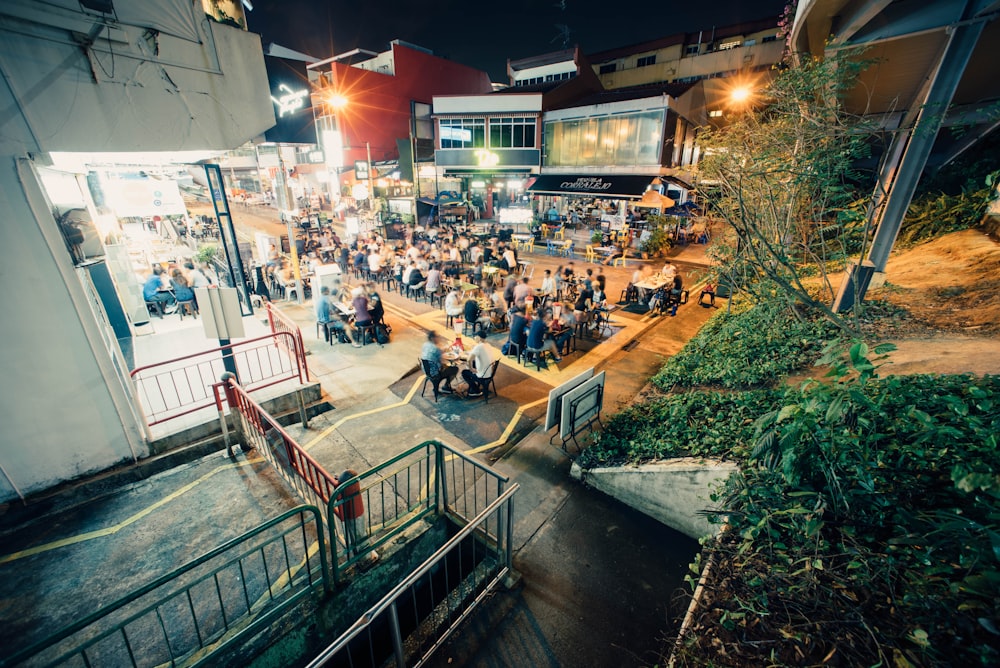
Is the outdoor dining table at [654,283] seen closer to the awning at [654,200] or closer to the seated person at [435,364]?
the seated person at [435,364]

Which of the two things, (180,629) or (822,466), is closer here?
(822,466)

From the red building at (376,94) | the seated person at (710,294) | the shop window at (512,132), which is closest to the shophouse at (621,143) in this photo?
the shop window at (512,132)

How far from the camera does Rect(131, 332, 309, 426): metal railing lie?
261 inches

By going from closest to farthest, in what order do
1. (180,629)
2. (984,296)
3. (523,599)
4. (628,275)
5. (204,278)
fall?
(180,629), (523,599), (984,296), (204,278), (628,275)

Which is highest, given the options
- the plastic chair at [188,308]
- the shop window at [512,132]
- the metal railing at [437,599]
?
the shop window at [512,132]

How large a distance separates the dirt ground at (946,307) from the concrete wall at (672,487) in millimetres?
3384

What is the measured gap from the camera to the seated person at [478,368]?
7.98m

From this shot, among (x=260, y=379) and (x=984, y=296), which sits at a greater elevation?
(x=984, y=296)

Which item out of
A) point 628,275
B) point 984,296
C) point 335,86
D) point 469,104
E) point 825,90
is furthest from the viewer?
point 335,86

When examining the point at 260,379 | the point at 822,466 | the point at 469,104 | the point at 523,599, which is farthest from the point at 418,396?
the point at 469,104

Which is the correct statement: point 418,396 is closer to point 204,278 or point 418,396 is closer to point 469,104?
point 204,278

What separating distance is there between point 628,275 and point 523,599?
15872mm

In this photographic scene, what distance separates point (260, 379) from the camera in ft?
25.6

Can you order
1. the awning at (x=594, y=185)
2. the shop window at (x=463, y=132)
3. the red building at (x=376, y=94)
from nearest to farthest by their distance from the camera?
the awning at (x=594, y=185)
the shop window at (x=463, y=132)
the red building at (x=376, y=94)
